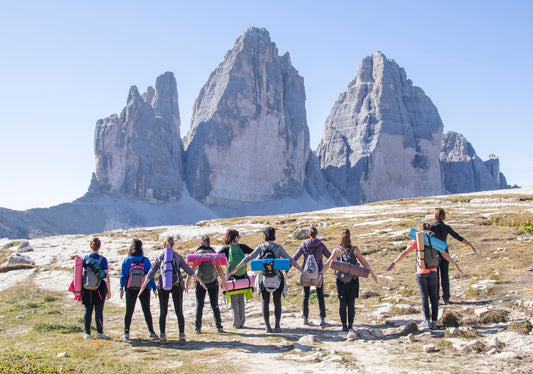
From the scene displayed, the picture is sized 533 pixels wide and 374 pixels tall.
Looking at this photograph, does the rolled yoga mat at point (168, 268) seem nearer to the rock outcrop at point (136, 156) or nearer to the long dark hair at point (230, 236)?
the long dark hair at point (230, 236)

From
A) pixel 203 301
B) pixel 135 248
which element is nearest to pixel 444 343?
pixel 203 301

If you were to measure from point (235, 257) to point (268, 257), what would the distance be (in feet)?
3.41

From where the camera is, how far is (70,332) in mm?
12359

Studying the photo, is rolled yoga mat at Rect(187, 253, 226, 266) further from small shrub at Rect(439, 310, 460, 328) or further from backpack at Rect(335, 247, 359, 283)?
small shrub at Rect(439, 310, 460, 328)

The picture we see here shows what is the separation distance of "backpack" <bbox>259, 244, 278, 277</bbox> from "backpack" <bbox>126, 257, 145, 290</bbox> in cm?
291

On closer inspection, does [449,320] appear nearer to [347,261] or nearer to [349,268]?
[349,268]

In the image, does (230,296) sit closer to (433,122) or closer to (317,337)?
(317,337)

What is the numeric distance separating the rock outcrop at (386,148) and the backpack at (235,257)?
177 meters

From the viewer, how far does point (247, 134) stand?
167125 millimetres

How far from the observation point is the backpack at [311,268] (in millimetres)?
12039

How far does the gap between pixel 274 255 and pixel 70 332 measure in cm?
565

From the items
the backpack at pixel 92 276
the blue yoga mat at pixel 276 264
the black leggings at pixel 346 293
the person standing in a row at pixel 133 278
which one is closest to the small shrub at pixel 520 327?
the black leggings at pixel 346 293

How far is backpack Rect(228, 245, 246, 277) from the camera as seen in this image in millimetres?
12414

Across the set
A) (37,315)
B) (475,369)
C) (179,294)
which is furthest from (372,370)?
(37,315)
